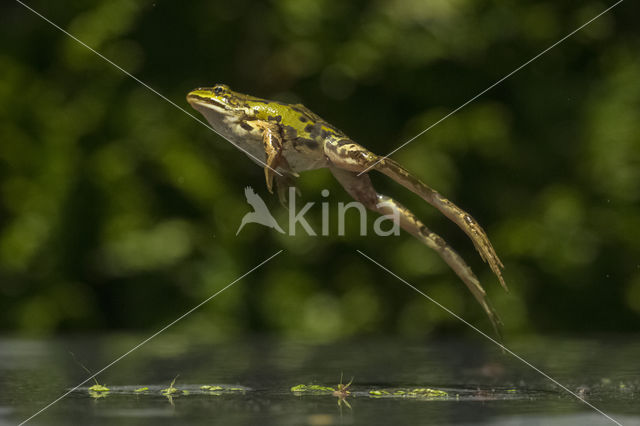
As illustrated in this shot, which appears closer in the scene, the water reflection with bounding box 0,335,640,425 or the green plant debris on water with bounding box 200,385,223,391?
Answer: the water reflection with bounding box 0,335,640,425

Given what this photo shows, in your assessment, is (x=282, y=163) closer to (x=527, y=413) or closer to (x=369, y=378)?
(x=369, y=378)

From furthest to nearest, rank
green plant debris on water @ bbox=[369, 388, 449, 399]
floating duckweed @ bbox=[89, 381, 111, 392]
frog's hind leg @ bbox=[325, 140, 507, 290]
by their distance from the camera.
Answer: frog's hind leg @ bbox=[325, 140, 507, 290] < floating duckweed @ bbox=[89, 381, 111, 392] < green plant debris on water @ bbox=[369, 388, 449, 399]

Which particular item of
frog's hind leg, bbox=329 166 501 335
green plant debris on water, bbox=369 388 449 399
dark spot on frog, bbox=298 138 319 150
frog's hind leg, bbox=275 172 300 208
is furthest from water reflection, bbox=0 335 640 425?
dark spot on frog, bbox=298 138 319 150

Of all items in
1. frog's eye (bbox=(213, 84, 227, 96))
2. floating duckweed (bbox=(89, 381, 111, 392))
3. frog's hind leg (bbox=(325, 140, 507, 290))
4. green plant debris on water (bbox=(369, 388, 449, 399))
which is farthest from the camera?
frog's eye (bbox=(213, 84, 227, 96))

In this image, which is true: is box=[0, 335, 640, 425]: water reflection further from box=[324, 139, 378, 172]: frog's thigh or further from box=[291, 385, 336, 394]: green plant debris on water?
box=[324, 139, 378, 172]: frog's thigh

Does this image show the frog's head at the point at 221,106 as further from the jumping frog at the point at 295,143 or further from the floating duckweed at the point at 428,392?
the floating duckweed at the point at 428,392

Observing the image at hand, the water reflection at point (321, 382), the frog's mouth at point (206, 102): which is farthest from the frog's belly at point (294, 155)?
the water reflection at point (321, 382)
